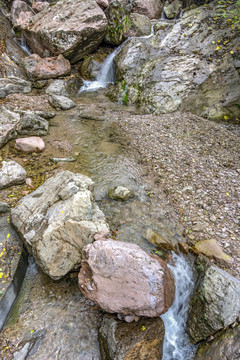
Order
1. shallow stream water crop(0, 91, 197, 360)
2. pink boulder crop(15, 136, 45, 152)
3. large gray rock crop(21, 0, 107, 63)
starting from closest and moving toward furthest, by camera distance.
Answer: shallow stream water crop(0, 91, 197, 360) < pink boulder crop(15, 136, 45, 152) < large gray rock crop(21, 0, 107, 63)

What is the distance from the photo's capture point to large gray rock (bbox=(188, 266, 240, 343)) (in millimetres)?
2855

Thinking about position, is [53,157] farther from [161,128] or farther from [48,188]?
[161,128]

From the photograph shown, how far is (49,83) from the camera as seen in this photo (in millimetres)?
11734

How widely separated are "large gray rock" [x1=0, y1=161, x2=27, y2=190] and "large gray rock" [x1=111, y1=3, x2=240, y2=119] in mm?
6529

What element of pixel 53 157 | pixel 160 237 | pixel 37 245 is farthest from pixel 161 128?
pixel 37 245

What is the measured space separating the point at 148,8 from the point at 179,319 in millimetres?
17472

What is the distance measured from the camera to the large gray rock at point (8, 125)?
6.91m

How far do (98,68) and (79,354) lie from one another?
45.6 feet

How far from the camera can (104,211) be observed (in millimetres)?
5082

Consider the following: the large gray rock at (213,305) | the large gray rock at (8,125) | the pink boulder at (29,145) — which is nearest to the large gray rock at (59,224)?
the large gray rock at (213,305)

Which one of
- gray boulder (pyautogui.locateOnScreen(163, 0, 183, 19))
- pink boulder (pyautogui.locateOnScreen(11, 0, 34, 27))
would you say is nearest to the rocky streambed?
gray boulder (pyautogui.locateOnScreen(163, 0, 183, 19))

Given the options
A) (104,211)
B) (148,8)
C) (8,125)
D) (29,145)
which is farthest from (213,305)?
(148,8)

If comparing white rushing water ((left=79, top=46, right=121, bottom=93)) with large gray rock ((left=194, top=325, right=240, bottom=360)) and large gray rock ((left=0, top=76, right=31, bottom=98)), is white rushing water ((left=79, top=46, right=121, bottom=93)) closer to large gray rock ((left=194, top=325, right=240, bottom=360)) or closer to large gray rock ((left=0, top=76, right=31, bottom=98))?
large gray rock ((left=0, top=76, right=31, bottom=98))

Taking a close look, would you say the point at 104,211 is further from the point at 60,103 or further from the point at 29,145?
the point at 60,103
